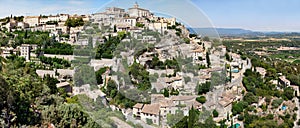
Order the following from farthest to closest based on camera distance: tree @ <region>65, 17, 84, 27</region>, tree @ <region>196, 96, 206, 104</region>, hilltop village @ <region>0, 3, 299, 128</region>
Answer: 1. tree @ <region>65, 17, 84, 27</region>
2. tree @ <region>196, 96, 206, 104</region>
3. hilltop village @ <region>0, 3, 299, 128</region>

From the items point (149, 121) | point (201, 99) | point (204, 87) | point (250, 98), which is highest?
point (204, 87)

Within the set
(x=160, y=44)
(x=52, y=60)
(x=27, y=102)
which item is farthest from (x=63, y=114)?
(x=52, y=60)

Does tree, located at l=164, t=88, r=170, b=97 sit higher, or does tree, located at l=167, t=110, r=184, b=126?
tree, located at l=164, t=88, r=170, b=97

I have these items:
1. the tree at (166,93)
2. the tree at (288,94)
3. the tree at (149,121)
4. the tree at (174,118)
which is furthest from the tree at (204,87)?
the tree at (288,94)

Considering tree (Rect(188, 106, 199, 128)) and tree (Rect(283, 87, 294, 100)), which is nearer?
tree (Rect(188, 106, 199, 128))

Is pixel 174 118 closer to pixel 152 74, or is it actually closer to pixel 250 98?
pixel 152 74

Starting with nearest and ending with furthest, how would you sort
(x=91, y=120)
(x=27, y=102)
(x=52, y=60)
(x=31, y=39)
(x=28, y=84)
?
(x=91, y=120) → (x=27, y=102) → (x=28, y=84) → (x=52, y=60) → (x=31, y=39)

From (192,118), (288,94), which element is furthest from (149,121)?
(288,94)

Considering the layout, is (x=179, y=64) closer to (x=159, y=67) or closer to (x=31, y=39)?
(x=159, y=67)

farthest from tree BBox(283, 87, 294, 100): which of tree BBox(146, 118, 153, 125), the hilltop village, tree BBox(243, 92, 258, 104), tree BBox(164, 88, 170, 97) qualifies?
tree BBox(146, 118, 153, 125)

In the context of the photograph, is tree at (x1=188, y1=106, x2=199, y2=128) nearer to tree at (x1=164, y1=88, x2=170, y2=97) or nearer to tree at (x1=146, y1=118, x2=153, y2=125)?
tree at (x1=164, y1=88, x2=170, y2=97)

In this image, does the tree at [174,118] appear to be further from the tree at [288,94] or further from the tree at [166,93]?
the tree at [288,94]
